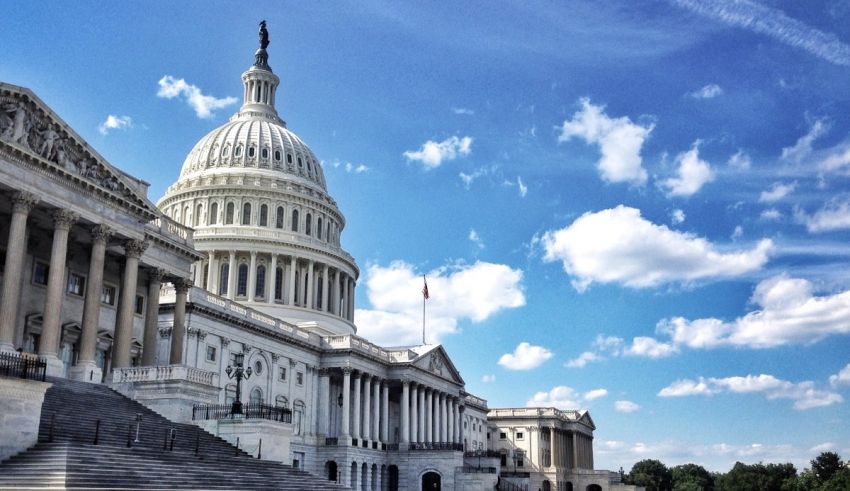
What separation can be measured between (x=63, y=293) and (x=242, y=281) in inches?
2115

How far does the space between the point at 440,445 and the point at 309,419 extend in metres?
15.7

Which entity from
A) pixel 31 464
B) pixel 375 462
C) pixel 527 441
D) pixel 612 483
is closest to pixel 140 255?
pixel 31 464

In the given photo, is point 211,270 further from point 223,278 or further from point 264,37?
point 264,37

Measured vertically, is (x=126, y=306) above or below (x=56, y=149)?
below

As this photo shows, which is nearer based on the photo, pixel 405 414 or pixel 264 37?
pixel 405 414

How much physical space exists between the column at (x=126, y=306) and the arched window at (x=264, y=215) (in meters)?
54.3

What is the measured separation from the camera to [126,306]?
50750mm

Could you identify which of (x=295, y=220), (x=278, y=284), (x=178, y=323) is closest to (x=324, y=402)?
(x=278, y=284)

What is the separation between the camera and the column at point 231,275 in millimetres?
100125

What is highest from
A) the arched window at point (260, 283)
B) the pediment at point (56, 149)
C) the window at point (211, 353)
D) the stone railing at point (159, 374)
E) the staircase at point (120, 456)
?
the arched window at point (260, 283)

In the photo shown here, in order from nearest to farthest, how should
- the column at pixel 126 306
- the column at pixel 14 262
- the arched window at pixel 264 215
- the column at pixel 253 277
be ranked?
1. the column at pixel 14 262
2. the column at pixel 126 306
3. the column at pixel 253 277
4. the arched window at pixel 264 215

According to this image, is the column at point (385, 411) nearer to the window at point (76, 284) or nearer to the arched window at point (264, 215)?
the arched window at point (264, 215)

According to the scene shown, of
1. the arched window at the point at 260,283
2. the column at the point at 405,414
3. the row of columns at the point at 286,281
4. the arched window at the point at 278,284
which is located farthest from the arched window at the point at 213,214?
the column at the point at 405,414

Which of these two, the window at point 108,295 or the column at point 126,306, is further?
the window at point 108,295
